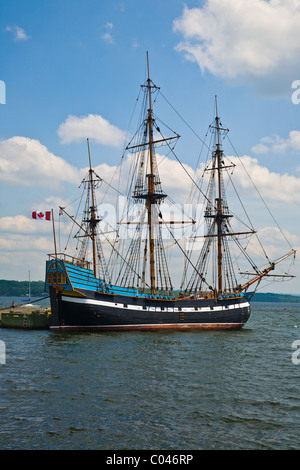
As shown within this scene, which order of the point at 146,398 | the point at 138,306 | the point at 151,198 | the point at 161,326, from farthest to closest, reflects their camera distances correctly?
the point at 151,198
the point at 161,326
the point at 138,306
the point at 146,398

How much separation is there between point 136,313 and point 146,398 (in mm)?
26026

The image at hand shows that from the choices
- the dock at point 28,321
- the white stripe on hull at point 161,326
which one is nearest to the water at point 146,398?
the white stripe on hull at point 161,326

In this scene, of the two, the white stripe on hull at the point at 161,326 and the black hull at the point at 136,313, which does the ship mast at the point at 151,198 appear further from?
the white stripe on hull at the point at 161,326

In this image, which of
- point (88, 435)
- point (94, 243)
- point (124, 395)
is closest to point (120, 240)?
point (94, 243)

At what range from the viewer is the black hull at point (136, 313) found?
42281mm

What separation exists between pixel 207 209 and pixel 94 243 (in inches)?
678

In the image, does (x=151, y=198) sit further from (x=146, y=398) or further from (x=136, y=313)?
(x=146, y=398)

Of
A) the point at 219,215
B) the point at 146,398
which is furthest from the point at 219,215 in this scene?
the point at 146,398

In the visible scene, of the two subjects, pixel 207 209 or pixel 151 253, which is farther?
pixel 207 209

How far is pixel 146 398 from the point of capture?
18812 millimetres

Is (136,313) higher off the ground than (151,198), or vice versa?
(151,198)

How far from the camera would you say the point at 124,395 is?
19125mm

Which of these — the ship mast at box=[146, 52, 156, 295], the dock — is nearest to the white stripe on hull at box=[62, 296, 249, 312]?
the ship mast at box=[146, 52, 156, 295]
